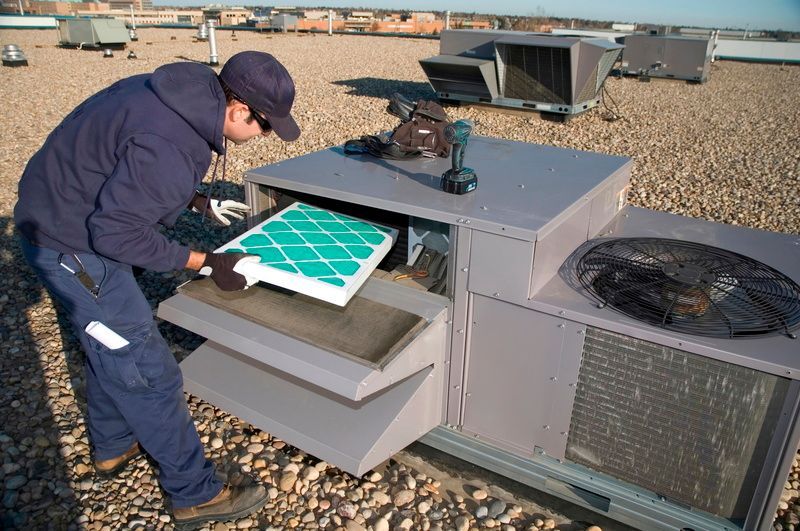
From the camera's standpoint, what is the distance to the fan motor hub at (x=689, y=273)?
212 cm

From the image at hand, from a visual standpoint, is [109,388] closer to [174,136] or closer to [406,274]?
[174,136]

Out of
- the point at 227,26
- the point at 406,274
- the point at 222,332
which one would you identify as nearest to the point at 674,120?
the point at 406,274

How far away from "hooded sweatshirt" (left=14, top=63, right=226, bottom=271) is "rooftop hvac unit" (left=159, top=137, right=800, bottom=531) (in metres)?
0.46

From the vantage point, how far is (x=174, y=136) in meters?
1.79

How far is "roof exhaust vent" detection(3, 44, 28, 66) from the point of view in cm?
1288

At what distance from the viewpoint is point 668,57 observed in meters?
13.1

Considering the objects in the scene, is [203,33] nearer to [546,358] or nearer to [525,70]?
[525,70]

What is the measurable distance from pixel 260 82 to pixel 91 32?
17137 millimetres

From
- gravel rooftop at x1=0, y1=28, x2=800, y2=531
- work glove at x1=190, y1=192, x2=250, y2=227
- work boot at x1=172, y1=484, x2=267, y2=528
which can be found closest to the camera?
work boot at x1=172, y1=484, x2=267, y2=528

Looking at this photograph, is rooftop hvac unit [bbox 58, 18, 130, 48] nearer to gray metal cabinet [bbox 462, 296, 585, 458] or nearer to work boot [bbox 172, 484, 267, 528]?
work boot [bbox 172, 484, 267, 528]

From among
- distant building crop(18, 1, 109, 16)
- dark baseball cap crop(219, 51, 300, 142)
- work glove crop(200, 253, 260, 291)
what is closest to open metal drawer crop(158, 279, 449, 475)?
work glove crop(200, 253, 260, 291)

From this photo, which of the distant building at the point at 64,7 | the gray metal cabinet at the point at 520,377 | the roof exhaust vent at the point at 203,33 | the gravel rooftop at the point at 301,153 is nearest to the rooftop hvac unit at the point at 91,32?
the gravel rooftop at the point at 301,153

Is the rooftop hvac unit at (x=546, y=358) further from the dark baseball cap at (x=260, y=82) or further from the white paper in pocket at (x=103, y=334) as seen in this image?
the dark baseball cap at (x=260, y=82)

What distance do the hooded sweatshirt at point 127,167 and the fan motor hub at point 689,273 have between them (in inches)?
64.5
